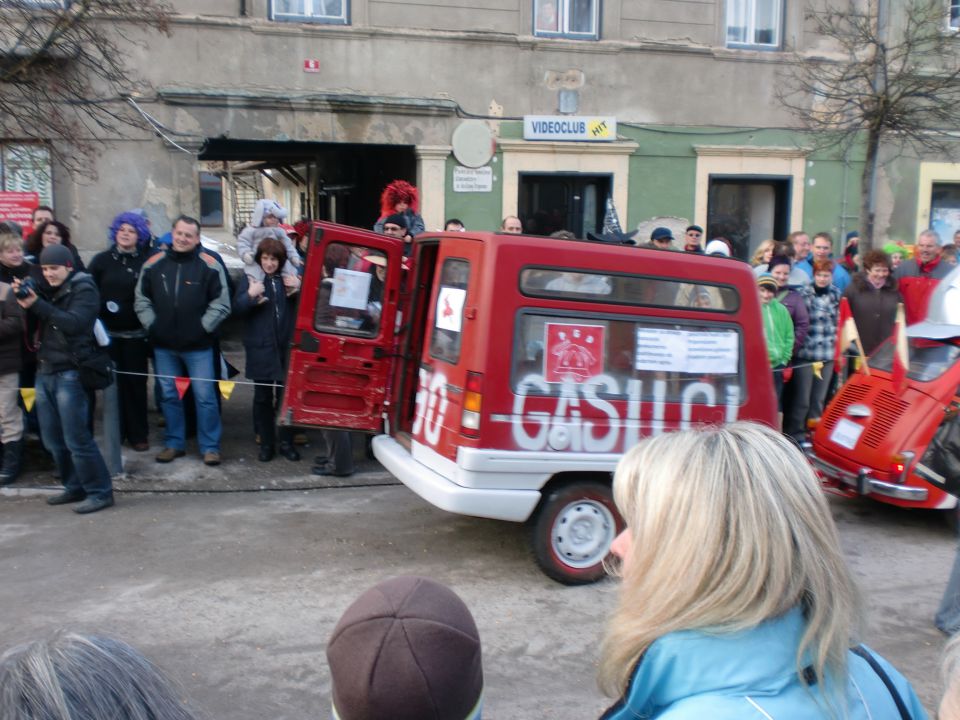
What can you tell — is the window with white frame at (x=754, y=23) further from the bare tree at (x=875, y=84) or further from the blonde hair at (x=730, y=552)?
the blonde hair at (x=730, y=552)

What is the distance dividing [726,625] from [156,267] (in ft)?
23.7

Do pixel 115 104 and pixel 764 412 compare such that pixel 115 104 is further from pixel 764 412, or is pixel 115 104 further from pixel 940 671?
pixel 940 671

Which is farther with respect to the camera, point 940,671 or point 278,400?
point 278,400

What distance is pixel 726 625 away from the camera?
5.35ft

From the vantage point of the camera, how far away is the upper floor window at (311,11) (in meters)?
12.5

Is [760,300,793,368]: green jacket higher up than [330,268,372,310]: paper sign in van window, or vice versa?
[330,268,372,310]: paper sign in van window

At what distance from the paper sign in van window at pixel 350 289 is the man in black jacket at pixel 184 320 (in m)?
1.77

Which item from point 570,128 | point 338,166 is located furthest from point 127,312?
point 338,166

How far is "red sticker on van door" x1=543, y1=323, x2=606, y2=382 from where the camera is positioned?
554 centimetres

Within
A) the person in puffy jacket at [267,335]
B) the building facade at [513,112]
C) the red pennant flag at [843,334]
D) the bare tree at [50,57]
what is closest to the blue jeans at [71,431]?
the person in puffy jacket at [267,335]

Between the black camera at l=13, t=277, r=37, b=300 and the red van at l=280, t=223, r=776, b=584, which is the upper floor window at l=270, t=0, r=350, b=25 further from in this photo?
the red van at l=280, t=223, r=776, b=584

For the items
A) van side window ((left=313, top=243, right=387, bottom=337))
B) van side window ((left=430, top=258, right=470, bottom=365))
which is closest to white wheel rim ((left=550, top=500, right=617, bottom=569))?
van side window ((left=430, top=258, right=470, bottom=365))

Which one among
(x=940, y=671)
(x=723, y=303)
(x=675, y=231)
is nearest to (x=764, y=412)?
(x=723, y=303)

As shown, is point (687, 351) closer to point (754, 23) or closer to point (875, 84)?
point (875, 84)
